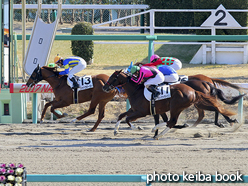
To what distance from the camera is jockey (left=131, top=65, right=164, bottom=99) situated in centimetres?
631

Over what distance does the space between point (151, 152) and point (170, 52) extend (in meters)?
9.78

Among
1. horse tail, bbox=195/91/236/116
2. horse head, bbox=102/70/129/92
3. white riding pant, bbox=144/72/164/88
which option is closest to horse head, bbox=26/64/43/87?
horse head, bbox=102/70/129/92

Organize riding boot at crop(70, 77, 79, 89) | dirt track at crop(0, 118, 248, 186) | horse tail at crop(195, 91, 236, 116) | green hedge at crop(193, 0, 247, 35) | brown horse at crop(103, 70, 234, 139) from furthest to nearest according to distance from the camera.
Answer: green hedge at crop(193, 0, 247, 35), riding boot at crop(70, 77, 79, 89), horse tail at crop(195, 91, 236, 116), brown horse at crop(103, 70, 234, 139), dirt track at crop(0, 118, 248, 186)

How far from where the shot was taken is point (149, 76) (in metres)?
6.31

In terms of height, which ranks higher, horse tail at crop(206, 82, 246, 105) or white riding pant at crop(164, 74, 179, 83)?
white riding pant at crop(164, 74, 179, 83)

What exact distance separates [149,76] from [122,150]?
1.38 metres

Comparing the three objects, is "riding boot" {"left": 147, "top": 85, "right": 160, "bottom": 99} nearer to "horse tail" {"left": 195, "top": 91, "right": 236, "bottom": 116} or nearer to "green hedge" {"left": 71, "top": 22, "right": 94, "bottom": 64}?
"horse tail" {"left": 195, "top": 91, "right": 236, "bottom": 116}

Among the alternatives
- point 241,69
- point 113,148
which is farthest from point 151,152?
point 241,69

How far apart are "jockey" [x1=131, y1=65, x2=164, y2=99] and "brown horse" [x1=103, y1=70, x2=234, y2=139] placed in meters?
0.21

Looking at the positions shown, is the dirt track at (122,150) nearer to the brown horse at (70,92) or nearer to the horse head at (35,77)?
the brown horse at (70,92)

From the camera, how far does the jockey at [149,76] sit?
20.7 feet

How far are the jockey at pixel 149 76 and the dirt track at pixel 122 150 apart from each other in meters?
0.87

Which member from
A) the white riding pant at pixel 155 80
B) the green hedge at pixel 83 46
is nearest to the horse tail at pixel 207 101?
the white riding pant at pixel 155 80

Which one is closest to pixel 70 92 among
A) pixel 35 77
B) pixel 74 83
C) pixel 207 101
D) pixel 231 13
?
pixel 74 83
